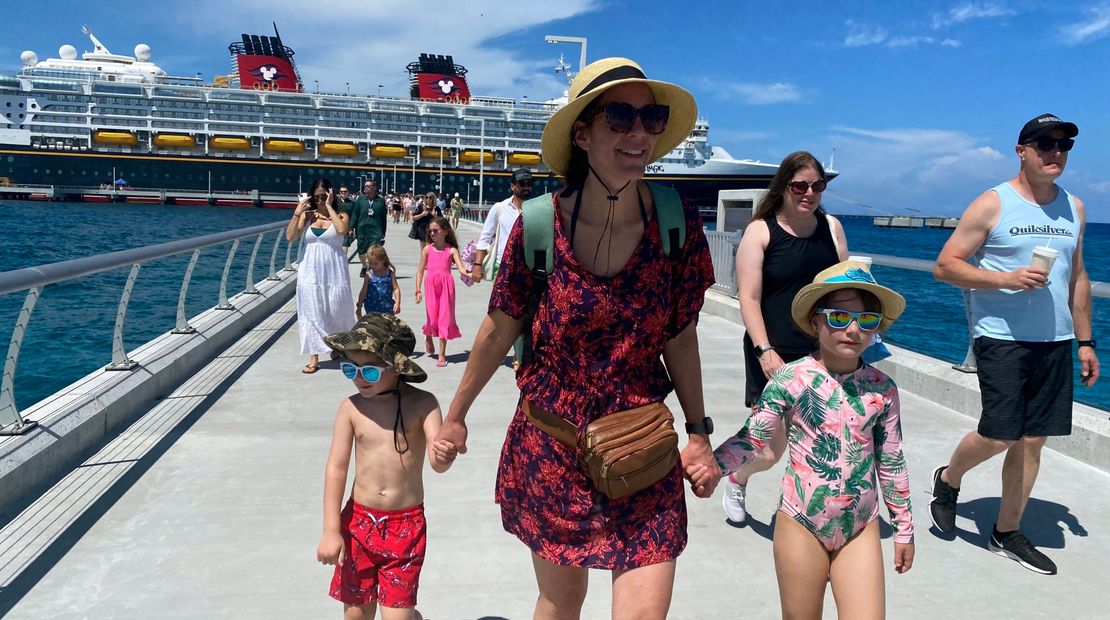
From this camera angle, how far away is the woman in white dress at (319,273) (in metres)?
6.27

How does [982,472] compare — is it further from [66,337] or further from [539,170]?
[539,170]

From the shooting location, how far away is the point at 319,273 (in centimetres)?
630

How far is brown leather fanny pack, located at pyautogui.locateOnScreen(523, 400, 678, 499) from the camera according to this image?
1729 millimetres

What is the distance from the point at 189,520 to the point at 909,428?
402 centimetres

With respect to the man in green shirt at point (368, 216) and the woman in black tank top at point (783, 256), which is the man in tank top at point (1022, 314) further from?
the man in green shirt at point (368, 216)

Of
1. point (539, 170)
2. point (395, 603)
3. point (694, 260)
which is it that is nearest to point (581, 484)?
point (694, 260)

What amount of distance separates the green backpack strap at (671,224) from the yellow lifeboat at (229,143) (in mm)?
71136

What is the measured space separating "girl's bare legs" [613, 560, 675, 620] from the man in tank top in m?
1.95

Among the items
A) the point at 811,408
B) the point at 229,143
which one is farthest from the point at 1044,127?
the point at 229,143

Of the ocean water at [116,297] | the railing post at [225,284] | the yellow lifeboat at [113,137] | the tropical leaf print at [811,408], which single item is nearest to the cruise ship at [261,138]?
the yellow lifeboat at [113,137]

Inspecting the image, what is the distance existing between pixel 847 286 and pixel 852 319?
3.4 inches

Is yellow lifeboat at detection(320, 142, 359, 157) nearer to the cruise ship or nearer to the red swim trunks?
the cruise ship

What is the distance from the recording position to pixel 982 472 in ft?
13.6

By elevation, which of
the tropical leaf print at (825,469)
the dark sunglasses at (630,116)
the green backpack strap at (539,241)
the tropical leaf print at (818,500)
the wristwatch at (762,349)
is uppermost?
the dark sunglasses at (630,116)
